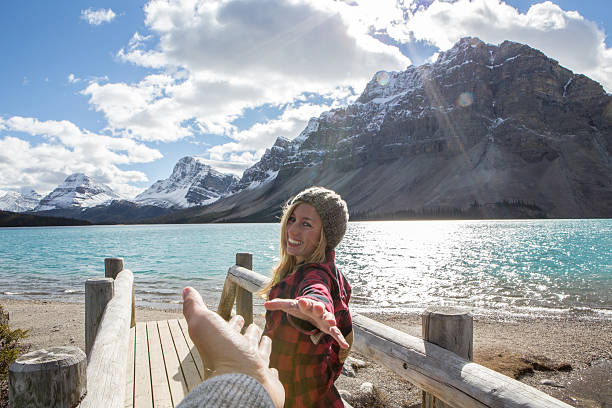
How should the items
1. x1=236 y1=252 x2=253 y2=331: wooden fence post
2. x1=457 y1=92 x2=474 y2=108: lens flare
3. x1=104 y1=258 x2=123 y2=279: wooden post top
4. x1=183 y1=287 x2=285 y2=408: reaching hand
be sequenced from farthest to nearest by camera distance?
x1=457 y1=92 x2=474 y2=108: lens flare, x1=236 y1=252 x2=253 y2=331: wooden fence post, x1=104 y1=258 x2=123 y2=279: wooden post top, x1=183 y1=287 x2=285 y2=408: reaching hand

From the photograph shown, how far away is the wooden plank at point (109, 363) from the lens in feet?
5.73

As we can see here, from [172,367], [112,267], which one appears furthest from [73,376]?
[112,267]

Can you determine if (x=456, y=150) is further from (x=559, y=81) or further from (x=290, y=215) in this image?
(x=290, y=215)

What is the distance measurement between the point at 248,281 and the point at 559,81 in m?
200

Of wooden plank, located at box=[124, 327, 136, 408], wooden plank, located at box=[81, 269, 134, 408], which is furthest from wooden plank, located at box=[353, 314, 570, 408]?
wooden plank, located at box=[124, 327, 136, 408]

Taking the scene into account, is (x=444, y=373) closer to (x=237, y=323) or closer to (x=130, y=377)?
(x=237, y=323)

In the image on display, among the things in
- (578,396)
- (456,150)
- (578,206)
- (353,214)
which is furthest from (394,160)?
(578,396)

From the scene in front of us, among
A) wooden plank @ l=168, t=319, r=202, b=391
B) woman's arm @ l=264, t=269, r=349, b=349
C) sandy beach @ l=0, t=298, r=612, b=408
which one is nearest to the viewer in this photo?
woman's arm @ l=264, t=269, r=349, b=349

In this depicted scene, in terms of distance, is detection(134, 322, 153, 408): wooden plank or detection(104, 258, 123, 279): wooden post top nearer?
detection(134, 322, 153, 408): wooden plank

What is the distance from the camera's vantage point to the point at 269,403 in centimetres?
94

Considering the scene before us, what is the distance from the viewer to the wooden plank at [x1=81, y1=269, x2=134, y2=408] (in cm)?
175

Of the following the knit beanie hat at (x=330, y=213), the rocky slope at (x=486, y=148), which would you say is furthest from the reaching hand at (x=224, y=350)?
the rocky slope at (x=486, y=148)

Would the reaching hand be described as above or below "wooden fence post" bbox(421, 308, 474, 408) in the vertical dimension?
above

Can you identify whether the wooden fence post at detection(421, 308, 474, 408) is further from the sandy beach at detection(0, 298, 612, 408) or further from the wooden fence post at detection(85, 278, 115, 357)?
the sandy beach at detection(0, 298, 612, 408)
